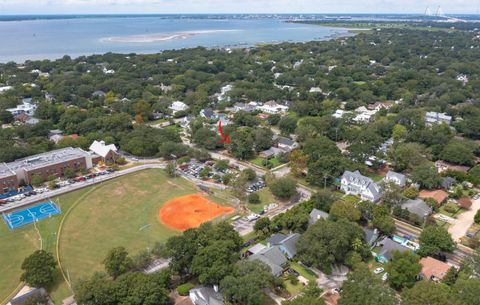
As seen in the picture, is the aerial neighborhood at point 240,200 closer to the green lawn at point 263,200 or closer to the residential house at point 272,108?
the green lawn at point 263,200

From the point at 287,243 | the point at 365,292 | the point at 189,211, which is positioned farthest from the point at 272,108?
the point at 365,292

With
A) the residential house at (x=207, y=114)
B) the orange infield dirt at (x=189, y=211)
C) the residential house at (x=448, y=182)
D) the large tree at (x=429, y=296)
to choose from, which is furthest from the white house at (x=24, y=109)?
the large tree at (x=429, y=296)

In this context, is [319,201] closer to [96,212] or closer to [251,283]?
[251,283]

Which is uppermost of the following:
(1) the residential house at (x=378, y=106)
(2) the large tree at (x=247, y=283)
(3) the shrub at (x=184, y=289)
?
(2) the large tree at (x=247, y=283)

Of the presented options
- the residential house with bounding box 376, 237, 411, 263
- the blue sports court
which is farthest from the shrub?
the blue sports court

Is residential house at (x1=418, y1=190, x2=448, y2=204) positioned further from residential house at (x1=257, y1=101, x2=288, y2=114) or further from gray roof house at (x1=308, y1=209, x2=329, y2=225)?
residential house at (x1=257, y1=101, x2=288, y2=114)

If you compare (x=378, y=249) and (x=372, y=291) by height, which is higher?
(x=372, y=291)

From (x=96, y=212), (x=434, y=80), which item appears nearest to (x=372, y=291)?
(x=96, y=212)
